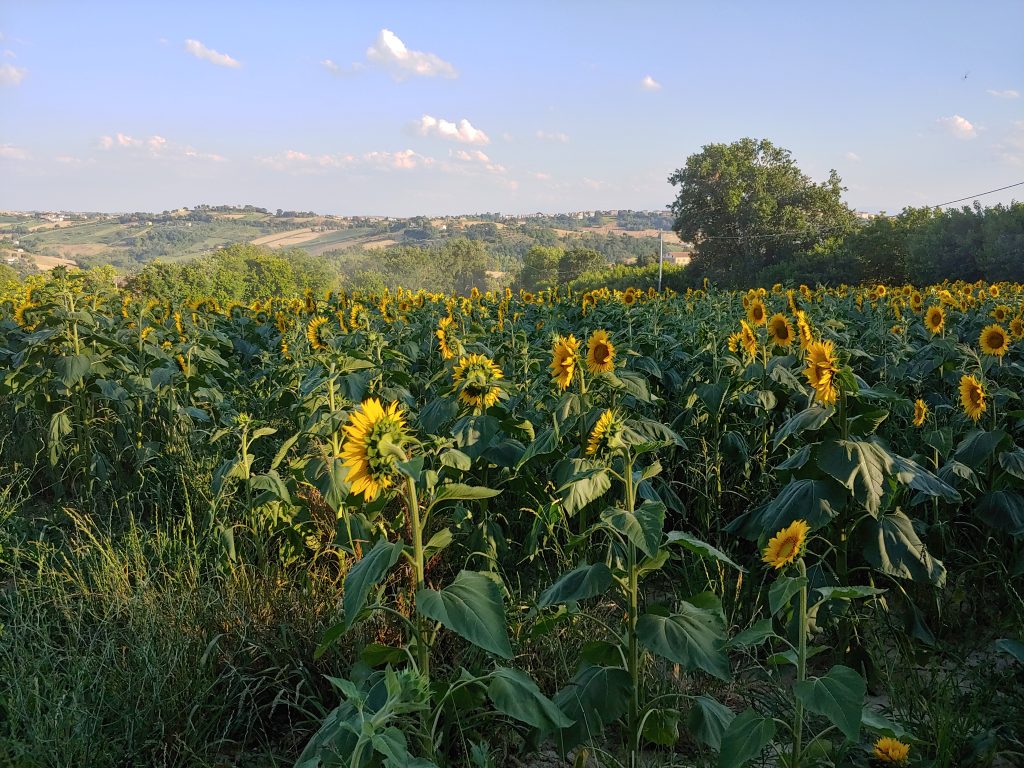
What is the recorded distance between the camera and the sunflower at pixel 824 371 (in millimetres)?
2338

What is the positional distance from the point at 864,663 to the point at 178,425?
4203 mm

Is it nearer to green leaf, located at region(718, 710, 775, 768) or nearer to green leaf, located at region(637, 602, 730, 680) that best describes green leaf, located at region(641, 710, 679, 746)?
green leaf, located at region(637, 602, 730, 680)

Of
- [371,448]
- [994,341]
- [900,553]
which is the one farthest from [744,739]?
[994,341]

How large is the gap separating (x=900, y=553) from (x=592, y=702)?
125cm

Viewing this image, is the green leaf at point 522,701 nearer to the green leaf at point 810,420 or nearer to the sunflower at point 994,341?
the green leaf at point 810,420

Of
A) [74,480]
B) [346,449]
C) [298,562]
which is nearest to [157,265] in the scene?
[74,480]

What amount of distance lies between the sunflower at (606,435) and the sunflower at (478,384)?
75cm

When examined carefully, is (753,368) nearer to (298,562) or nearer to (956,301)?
(298,562)

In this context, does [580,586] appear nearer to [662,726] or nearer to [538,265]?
[662,726]

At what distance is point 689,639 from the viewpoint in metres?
1.72

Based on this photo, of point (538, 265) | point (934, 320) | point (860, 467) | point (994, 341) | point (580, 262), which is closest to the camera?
point (860, 467)

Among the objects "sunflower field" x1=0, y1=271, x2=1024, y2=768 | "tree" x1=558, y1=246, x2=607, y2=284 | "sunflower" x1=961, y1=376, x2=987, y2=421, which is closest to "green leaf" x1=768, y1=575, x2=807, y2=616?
"sunflower field" x1=0, y1=271, x2=1024, y2=768

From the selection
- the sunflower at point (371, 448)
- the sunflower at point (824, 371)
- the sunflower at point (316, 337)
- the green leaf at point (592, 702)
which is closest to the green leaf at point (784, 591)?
the green leaf at point (592, 702)

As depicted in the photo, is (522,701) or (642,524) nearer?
(522,701)
